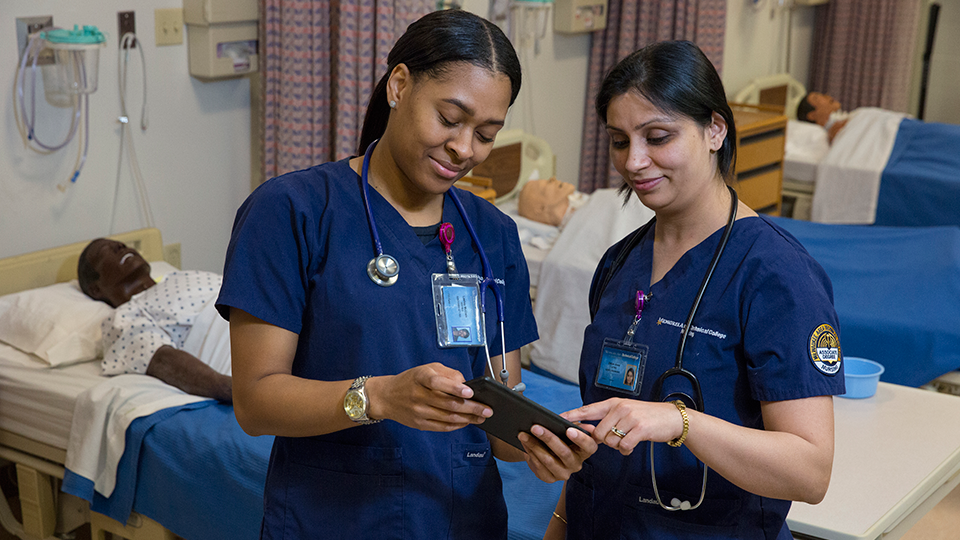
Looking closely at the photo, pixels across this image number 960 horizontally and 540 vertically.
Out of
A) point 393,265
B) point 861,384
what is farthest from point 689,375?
point 861,384

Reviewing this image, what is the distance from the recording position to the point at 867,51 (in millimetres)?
6684

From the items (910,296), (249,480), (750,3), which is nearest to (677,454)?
(249,480)

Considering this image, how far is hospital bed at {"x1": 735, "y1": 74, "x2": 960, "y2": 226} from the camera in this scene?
5.02 metres

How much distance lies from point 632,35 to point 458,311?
4038 millimetres

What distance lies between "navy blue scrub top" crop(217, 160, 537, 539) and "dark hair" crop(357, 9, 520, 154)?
0.20m

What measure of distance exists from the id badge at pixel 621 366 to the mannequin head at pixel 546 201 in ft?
8.55

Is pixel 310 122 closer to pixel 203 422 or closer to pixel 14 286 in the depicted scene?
pixel 14 286

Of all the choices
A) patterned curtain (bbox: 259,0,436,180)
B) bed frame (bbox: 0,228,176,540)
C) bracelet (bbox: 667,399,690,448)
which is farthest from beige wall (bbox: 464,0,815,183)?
bracelet (bbox: 667,399,690,448)

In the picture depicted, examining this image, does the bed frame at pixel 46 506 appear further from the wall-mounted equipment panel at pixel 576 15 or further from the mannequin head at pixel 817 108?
the mannequin head at pixel 817 108

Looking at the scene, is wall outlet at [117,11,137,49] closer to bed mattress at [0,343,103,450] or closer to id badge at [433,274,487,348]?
bed mattress at [0,343,103,450]

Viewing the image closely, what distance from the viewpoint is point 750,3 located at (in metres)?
6.17

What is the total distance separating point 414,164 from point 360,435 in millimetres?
394

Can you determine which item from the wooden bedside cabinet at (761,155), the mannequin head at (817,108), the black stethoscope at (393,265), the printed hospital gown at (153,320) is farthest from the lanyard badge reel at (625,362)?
the mannequin head at (817,108)

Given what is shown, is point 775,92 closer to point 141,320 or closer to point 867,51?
point 867,51
